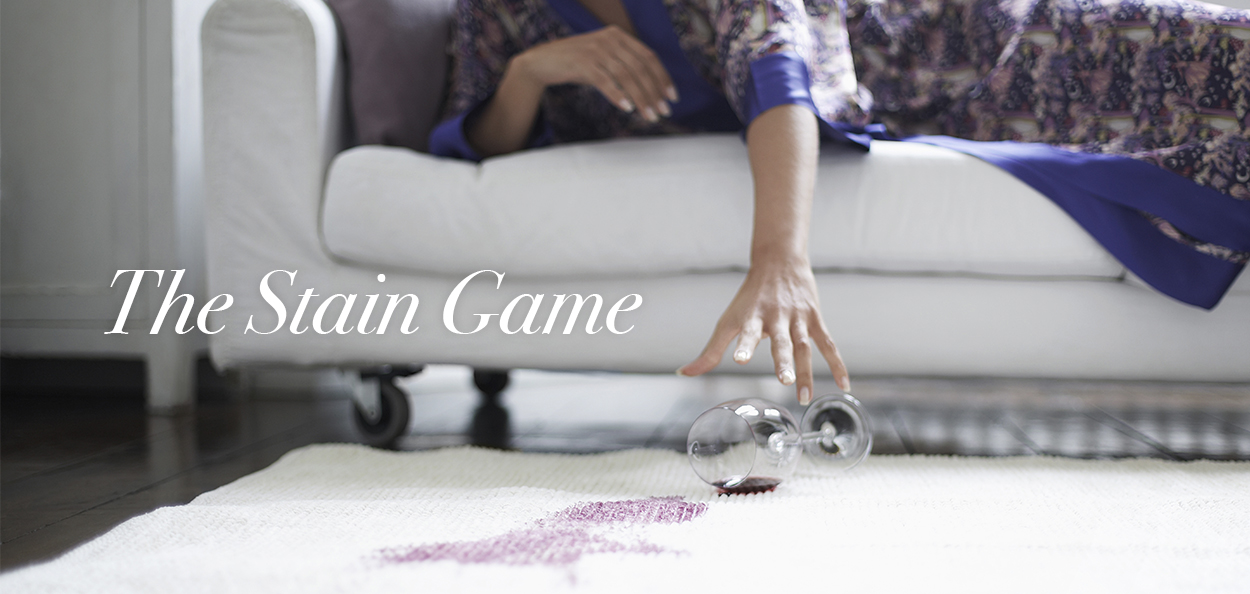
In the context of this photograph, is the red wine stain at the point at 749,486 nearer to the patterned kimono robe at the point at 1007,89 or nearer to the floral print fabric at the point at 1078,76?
the patterned kimono robe at the point at 1007,89

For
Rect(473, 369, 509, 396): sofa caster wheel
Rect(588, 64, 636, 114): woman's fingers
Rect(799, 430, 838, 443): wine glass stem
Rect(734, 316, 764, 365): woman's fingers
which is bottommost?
Rect(473, 369, 509, 396): sofa caster wheel

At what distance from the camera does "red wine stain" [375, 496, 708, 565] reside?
1.55ft

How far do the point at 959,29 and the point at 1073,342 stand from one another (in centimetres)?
47

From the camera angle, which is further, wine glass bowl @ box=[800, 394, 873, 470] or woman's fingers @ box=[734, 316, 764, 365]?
wine glass bowl @ box=[800, 394, 873, 470]

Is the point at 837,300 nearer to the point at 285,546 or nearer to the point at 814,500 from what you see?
the point at 814,500

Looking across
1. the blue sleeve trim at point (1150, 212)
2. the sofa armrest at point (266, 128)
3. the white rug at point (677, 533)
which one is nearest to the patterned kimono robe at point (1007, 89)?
the blue sleeve trim at point (1150, 212)

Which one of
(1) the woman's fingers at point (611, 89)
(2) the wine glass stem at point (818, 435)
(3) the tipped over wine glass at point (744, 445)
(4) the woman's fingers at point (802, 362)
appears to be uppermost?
(1) the woman's fingers at point (611, 89)

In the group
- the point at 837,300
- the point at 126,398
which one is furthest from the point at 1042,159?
the point at 126,398

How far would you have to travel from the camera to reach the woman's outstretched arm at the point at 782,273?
63 centimetres

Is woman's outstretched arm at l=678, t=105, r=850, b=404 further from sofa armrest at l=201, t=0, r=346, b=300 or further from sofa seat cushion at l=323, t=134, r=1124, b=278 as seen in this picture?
sofa armrest at l=201, t=0, r=346, b=300

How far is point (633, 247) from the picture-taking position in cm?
90

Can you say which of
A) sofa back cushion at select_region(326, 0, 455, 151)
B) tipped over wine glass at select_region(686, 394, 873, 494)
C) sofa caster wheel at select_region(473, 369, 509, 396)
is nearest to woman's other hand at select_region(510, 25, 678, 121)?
sofa back cushion at select_region(326, 0, 455, 151)

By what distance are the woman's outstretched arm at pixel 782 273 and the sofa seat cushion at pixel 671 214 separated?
0.13m

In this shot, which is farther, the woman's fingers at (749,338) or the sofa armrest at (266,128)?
the sofa armrest at (266,128)
